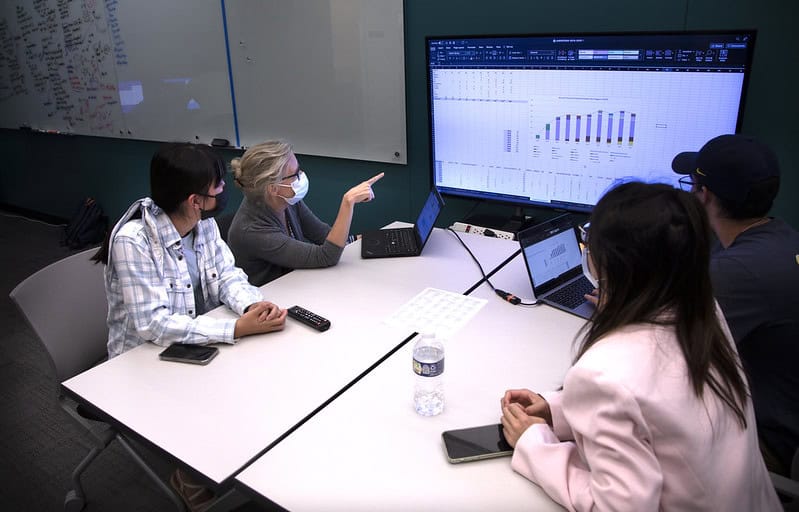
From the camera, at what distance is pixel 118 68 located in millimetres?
4199

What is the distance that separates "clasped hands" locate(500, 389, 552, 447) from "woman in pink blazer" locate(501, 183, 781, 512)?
0.15 metres

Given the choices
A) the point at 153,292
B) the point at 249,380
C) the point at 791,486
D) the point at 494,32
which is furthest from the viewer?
the point at 494,32

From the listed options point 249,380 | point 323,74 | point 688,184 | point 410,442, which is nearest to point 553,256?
point 688,184

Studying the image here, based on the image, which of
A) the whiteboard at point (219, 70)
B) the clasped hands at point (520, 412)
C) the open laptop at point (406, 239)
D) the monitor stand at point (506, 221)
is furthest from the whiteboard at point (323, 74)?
the clasped hands at point (520, 412)

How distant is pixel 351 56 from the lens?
2.99m

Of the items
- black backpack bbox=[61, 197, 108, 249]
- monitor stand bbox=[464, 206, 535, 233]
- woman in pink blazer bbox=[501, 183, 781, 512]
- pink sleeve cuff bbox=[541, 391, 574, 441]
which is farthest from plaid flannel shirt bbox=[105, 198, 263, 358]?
black backpack bbox=[61, 197, 108, 249]

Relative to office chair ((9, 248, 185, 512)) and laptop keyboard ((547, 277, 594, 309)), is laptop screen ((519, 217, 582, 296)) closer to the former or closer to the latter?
laptop keyboard ((547, 277, 594, 309))

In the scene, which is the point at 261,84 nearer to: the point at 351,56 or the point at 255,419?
the point at 351,56

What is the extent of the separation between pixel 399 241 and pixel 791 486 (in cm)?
160

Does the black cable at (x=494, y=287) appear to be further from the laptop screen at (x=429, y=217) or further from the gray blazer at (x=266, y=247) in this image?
the gray blazer at (x=266, y=247)

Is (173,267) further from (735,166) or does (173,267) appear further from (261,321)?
(735,166)

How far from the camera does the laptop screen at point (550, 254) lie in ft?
6.10

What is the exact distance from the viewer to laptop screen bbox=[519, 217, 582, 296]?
186cm

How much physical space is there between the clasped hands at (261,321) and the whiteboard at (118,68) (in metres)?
2.32
